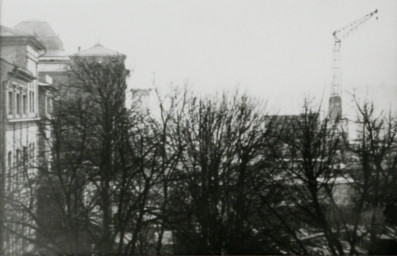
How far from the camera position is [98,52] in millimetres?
9102

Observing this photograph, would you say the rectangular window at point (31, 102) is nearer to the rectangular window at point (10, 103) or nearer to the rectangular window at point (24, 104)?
the rectangular window at point (24, 104)

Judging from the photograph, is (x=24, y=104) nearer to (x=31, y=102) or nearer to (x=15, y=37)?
(x=31, y=102)

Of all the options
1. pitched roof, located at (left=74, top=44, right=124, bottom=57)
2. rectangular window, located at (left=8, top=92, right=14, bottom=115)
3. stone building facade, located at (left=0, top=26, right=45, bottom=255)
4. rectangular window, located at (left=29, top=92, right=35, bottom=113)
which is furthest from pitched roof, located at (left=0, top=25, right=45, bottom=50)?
pitched roof, located at (left=74, top=44, right=124, bottom=57)

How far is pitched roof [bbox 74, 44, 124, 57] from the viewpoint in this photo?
8500 millimetres

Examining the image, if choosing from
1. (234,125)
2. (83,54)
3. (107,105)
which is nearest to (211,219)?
(234,125)

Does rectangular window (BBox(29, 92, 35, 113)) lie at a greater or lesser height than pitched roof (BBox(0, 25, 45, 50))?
lesser

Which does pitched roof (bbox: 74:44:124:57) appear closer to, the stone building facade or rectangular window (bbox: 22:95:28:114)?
the stone building facade

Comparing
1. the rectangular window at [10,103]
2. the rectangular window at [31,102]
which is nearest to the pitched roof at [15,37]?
the rectangular window at [10,103]

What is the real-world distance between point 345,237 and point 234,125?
329 cm

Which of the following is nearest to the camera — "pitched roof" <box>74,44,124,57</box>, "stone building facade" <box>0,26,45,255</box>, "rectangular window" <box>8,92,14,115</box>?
"stone building facade" <box>0,26,45,255</box>

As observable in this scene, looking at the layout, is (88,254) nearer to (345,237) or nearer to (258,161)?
(258,161)

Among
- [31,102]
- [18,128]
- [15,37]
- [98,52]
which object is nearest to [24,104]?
[31,102]

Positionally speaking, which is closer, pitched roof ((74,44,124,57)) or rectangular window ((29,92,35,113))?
pitched roof ((74,44,124,57))

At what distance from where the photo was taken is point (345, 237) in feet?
25.5
